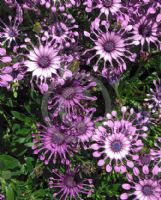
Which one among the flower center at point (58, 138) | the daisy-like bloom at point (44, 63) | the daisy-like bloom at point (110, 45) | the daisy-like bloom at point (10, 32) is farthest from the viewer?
the daisy-like bloom at point (10, 32)

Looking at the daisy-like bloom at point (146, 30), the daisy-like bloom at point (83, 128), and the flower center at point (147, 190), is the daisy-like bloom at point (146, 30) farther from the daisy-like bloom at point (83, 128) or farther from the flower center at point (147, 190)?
the flower center at point (147, 190)

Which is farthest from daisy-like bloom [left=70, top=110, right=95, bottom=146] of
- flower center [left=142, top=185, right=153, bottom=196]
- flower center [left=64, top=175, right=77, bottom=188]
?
flower center [left=142, top=185, right=153, bottom=196]

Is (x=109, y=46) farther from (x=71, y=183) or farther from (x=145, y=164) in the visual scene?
(x=71, y=183)

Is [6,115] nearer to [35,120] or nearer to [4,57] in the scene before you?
[35,120]

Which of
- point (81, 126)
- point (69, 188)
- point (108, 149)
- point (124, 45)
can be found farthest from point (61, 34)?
point (69, 188)

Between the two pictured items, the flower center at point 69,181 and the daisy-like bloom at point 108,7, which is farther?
the flower center at point 69,181

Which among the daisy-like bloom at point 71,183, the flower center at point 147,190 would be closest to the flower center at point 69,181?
the daisy-like bloom at point 71,183
